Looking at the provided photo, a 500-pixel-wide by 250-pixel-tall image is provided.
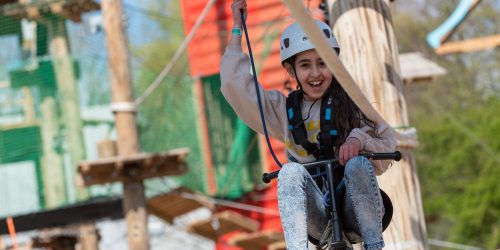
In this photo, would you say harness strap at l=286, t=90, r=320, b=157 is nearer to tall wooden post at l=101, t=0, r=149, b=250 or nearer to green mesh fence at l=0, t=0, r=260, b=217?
tall wooden post at l=101, t=0, r=149, b=250

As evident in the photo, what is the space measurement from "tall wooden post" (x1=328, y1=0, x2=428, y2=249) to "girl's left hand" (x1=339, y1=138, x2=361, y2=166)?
4.32 ft

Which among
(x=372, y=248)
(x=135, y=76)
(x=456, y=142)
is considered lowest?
(x=456, y=142)

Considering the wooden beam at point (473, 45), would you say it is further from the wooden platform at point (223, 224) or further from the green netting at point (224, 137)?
the green netting at point (224, 137)

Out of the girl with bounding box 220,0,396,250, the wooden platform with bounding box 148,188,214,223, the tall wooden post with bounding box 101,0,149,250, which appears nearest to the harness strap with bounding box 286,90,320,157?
the girl with bounding box 220,0,396,250

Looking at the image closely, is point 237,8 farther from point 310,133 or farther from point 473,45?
point 473,45

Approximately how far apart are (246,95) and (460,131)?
2227 centimetres

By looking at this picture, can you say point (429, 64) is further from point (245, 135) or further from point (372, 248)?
point (372, 248)

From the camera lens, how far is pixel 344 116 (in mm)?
4141

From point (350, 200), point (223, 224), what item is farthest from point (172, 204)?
point (350, 200)

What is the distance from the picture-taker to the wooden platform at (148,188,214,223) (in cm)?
1230

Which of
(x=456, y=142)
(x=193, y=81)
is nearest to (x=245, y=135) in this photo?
(x=193, y=81)

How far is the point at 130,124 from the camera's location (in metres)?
10.5

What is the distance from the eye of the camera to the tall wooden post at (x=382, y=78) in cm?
524

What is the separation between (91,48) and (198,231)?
3476 millimetres
